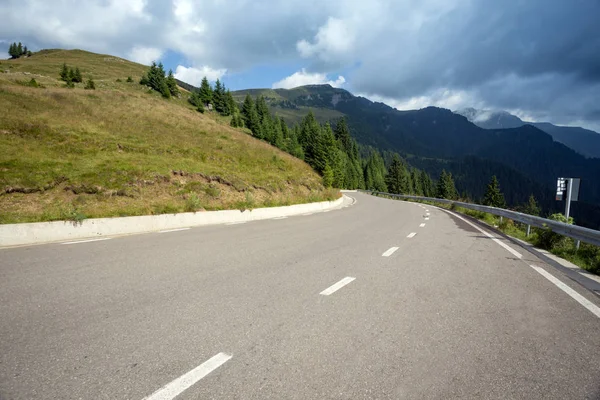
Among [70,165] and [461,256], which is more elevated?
[70,165]

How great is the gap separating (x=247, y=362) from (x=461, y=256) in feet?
22.5

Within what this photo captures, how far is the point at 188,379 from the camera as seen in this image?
2.64 metres

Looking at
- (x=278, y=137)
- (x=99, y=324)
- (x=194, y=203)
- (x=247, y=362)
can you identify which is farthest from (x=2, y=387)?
(x=278, y=137)

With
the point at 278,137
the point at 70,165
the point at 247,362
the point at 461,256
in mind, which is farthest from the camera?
the point at 278,137

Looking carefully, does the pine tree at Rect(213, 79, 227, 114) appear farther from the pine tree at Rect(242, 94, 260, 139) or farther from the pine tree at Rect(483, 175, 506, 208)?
the pine tree at Rect(483, 175, 506, 208)

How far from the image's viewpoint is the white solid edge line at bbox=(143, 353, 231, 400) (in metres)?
2.43

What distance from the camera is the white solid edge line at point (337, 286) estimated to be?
16.3ft

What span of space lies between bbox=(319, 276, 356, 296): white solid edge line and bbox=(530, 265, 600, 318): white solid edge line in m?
3.40

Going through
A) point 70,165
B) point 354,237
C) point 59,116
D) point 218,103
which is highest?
point 218,103

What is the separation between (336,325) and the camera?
12.4 ft

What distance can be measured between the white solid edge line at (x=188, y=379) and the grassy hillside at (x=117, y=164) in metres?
9.91

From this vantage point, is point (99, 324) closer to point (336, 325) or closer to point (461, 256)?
point (336, 325)

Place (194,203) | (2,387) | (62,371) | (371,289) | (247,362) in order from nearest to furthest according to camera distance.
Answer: (2,387)
(62,371)
(247,362)
(371,289)
(194,203)

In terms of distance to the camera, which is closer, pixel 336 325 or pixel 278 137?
pixel 336 325
